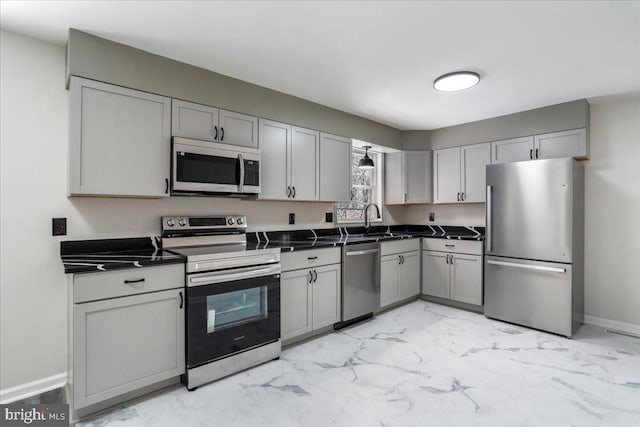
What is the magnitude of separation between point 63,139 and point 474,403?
10.7 feet

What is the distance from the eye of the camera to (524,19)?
200 cm

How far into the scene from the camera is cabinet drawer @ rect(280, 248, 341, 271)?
285 centimetres

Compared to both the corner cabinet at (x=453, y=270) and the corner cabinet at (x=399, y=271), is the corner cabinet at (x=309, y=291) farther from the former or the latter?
the corner cabinet at (x=453, y=270)

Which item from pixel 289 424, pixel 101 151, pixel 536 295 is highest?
pixel 101 151

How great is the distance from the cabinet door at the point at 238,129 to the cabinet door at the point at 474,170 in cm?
274

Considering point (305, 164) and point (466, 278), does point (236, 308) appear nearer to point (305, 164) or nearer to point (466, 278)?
point (305, 164)

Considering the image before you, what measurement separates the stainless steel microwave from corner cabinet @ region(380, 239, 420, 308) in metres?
1.75

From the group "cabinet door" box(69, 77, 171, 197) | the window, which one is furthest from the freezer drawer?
"cabinet door" box(69, 77, 171, 197)

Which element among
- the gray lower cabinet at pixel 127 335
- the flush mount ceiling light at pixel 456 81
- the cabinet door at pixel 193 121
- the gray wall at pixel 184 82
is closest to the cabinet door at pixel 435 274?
the gray wall at pixel 184 82

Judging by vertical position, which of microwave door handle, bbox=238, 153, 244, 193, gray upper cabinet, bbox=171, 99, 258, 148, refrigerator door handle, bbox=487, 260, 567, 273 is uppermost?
gray upper cabinet, bbox=171, 99, 258, 148

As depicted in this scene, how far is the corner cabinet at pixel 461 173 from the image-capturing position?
4.14 meters

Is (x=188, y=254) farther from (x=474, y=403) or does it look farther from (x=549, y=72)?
(x=549, y=72)

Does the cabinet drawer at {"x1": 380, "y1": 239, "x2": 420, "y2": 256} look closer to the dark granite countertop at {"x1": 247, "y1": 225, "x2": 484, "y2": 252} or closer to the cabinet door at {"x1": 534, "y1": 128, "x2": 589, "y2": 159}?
the dark granite countertop at {"x1": 247, "y1": 225, "x2": 484, "y2": 252}

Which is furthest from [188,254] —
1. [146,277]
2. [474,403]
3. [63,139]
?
[474,403]
